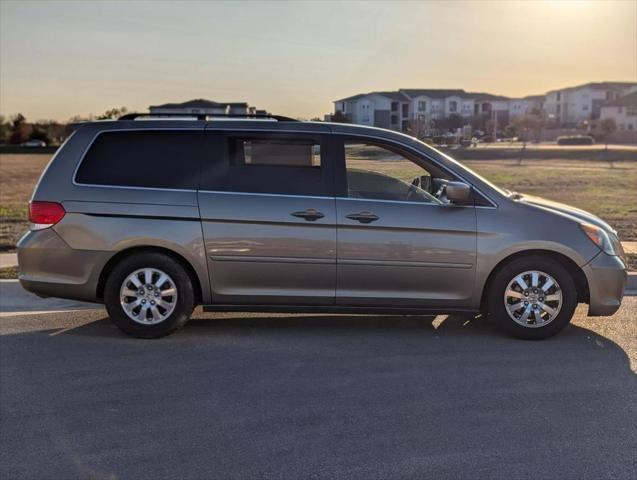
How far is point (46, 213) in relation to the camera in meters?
5.83

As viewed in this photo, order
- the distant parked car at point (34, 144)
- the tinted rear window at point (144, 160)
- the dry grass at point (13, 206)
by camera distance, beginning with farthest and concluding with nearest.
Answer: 1. the distant parked car at point (34, 144)
2. the dry grass at point (13, 206)
3. the tinted rear window at point (144, 160)

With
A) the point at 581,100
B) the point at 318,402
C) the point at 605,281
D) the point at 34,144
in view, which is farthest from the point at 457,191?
the point at 581,100

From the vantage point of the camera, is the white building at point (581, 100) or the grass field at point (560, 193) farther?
the white building at point (581, 100)

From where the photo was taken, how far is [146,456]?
3707 millimetres

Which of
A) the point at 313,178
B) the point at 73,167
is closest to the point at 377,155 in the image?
the point at 313,178

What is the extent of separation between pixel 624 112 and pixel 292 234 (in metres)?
103

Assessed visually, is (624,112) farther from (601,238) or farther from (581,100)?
(601,238)

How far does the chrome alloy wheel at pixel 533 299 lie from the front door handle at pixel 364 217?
4.30 feet

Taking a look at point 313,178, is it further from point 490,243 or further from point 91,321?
point 91,321

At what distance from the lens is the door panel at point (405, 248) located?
5.72 m

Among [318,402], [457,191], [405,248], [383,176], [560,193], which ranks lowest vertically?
[560,193]

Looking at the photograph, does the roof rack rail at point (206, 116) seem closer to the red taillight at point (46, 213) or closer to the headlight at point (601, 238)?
the red taillight at point (46, 213)

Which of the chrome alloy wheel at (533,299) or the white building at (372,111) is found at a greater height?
the white building at (372,111)

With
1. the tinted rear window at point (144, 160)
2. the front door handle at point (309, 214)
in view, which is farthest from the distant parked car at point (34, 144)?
the front door handle at point (309, 214)
